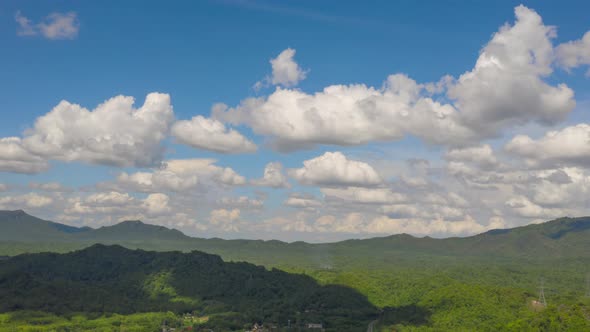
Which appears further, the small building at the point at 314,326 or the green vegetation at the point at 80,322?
the small building at the point at 314,326

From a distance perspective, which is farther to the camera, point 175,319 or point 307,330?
point 175,319

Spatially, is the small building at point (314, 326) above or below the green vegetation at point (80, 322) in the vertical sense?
below

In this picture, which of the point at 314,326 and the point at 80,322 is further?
the point at 314,326

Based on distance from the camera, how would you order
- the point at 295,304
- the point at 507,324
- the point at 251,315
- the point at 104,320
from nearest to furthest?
the point at 507,324
the point at 104,320
the point at 251,315
the point at 295,304

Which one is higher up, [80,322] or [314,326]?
[80,322]

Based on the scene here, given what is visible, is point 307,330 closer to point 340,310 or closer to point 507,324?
point 340,310

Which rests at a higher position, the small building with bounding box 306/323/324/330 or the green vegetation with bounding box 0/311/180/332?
the green vegetation with bounding box 0/311/180/332

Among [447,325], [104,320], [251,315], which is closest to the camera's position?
[447,325]

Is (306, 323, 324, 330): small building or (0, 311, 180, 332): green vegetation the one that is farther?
(306, 323, 324, 330): small building

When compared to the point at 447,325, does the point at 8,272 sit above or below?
above

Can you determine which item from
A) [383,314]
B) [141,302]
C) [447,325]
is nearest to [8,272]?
[141,302]
